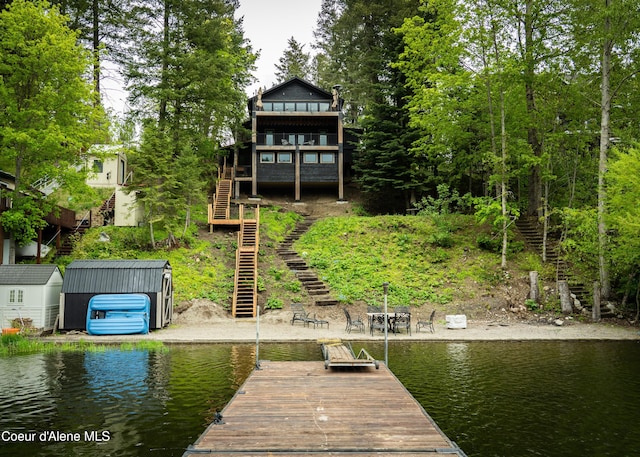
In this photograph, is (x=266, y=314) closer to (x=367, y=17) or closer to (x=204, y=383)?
(x=204, y=383)

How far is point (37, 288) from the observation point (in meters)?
19.1

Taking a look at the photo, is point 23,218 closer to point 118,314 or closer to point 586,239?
point 118,314

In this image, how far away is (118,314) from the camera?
19.4 m

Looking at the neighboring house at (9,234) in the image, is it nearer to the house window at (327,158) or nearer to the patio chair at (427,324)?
the patio chair at (427,324)

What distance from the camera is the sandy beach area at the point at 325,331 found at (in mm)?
17500

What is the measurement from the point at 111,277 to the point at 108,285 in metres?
0.37

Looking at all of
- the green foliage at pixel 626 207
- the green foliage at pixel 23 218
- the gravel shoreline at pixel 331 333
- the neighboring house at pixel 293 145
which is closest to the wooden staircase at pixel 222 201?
the neighboring house at pixel 293 145

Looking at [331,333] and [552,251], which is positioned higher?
[552,251]

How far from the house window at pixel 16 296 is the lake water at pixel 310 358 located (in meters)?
5.55

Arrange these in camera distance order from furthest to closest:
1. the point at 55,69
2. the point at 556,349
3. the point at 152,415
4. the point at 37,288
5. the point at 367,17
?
the point at 367,17 < the point at 55,69 < the point at 37,288 < the point at 556,349 < the point at 152,415

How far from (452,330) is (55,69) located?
2169 cm

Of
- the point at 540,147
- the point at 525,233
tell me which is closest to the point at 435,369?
the point at 525,233

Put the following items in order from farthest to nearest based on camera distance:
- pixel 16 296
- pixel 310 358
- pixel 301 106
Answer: pixel 301 106 → pixel 16 296 → pixel 310 358

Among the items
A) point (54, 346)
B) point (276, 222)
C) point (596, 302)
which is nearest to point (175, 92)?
point (276, 222)
